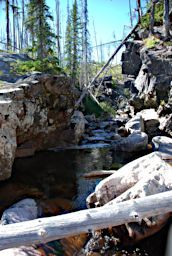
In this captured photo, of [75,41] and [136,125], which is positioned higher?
[75,41]

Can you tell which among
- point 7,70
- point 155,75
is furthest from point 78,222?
point 155,75

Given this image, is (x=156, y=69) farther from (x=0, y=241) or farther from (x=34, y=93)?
(x=0, y=241)

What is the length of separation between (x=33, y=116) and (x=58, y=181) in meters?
3.92

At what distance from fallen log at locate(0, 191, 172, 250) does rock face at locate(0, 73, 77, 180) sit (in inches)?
164

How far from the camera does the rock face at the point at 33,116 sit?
6.45 m

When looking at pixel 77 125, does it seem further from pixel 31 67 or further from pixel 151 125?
pixel 151 125

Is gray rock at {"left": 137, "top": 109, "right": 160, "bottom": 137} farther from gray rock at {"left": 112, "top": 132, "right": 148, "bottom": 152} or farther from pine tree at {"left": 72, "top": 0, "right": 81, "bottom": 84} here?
pine tree at {"left": 72, "top": 0, "right": 81, "bottom": 84}

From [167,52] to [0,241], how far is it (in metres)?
15.8

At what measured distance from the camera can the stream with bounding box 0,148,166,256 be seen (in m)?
4.70

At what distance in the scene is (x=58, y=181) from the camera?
6.61 meters

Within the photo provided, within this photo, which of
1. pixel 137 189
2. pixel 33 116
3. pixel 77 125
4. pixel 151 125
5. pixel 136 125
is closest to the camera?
pixel 137 189

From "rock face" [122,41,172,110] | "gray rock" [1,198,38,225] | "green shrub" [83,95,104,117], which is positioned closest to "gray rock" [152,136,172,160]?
"rock face" [122,41,172,110]

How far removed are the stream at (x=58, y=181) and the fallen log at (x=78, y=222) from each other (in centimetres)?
88

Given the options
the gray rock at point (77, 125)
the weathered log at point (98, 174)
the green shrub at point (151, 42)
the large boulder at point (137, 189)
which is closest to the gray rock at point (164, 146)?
the weathered log at point (98, 174)
